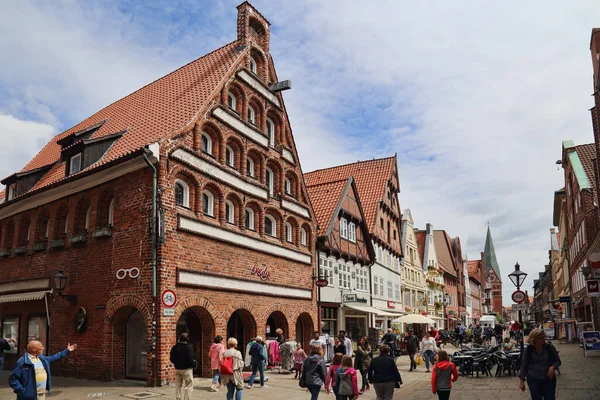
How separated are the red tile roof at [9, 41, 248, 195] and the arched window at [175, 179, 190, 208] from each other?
1.54m

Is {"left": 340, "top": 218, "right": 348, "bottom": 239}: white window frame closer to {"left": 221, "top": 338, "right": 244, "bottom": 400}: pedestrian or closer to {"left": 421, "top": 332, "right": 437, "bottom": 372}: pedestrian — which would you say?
{"left": 421, "top": 332, "right": 437, "bottom": 372}: pedestrian

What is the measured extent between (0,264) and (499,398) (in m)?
18.2

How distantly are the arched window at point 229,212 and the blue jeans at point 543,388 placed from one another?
12.3 metres

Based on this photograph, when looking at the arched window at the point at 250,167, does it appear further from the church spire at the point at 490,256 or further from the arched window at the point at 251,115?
the church spire at the point at 490,256

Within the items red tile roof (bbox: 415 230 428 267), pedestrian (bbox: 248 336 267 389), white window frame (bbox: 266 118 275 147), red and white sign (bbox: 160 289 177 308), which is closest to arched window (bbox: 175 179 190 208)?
red and white sign (bbox: 160 289 177 308)

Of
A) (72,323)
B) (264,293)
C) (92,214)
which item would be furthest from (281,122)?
(72,323)

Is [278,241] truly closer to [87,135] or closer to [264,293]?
[264,293]

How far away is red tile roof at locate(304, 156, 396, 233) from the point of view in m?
36.3

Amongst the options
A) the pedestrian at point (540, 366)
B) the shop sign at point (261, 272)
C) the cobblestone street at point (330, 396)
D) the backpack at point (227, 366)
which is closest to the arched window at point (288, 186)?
the shop sign at point (261, 272)

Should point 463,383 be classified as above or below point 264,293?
below

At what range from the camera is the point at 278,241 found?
22.4 m

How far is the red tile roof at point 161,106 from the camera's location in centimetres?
1786

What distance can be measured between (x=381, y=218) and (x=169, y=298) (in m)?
24.5

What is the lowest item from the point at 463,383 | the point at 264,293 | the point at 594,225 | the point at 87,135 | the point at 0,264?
the point at 463,383
